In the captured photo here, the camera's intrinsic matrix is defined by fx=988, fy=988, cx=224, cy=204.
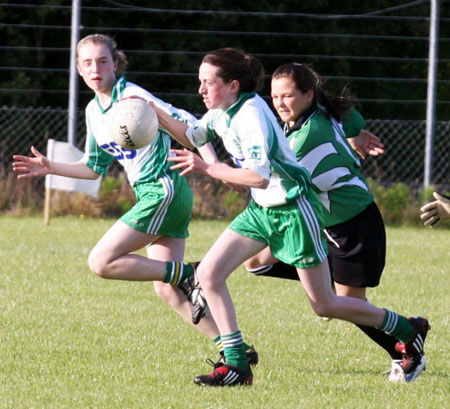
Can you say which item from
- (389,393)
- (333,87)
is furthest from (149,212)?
(333,87)

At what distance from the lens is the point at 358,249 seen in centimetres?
558

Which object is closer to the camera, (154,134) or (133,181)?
(154,134)

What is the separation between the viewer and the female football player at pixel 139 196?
5.64 m

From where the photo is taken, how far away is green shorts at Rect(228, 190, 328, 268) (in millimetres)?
4902

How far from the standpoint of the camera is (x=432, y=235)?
13875mm

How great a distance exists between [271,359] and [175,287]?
0.70 metres

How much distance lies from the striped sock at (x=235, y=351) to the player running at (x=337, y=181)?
0.80 metres

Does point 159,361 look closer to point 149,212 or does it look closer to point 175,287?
point 175,287

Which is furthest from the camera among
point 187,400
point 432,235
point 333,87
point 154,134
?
point 333,87

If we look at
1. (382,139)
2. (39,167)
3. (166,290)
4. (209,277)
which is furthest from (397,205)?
(209,277)

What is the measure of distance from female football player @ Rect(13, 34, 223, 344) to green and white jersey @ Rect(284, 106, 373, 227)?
0.69 meters

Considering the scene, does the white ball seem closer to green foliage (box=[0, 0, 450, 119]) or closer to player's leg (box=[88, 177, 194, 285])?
player's leg (box=[88, 177, 194, 285])

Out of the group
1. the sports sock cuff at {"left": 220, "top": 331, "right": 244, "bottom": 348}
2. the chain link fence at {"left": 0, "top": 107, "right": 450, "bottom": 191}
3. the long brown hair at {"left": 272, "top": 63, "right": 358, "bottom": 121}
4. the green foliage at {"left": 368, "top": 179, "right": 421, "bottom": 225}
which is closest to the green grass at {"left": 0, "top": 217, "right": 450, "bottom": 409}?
the sports sock cuff at {"left": 220, "top": 331, "right": 244, "bottom": 348}

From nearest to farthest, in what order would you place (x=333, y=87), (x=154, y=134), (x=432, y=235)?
(x=154, y=134) → (x=432, y=235) → (x=333, y=87)
